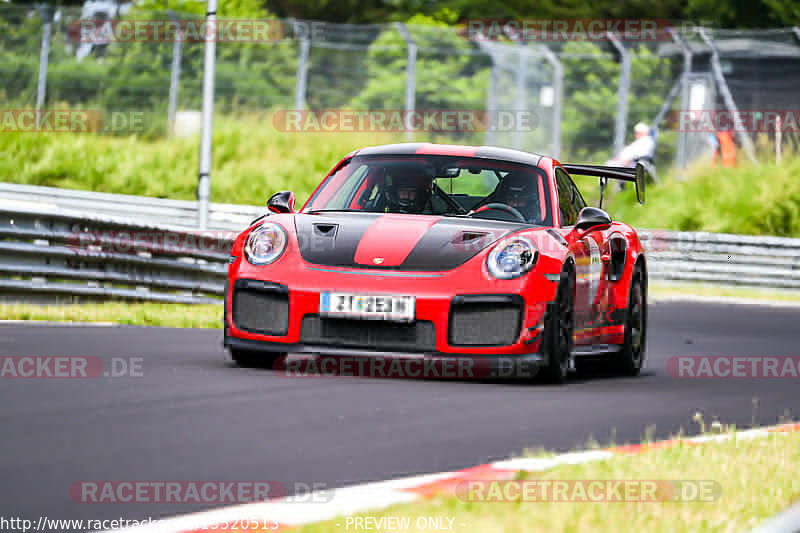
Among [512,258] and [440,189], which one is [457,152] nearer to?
[440,189]

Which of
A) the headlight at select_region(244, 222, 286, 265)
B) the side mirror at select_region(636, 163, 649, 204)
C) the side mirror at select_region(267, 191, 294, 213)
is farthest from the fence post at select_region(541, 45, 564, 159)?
the headlight at select_region(244, 222, 286, 265)

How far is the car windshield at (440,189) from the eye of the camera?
9.05 metres

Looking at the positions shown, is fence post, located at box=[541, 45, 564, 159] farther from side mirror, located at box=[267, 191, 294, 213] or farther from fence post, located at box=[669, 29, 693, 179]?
side mirror, located at box=[267, 191, 294, 213]

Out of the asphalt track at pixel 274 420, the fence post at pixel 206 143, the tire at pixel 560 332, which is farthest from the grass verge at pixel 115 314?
the fence post at pixel 206 143

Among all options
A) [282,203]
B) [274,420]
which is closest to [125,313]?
[282,203]

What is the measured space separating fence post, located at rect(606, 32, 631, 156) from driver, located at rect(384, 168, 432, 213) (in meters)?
18.4

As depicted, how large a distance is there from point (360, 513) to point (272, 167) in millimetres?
23519

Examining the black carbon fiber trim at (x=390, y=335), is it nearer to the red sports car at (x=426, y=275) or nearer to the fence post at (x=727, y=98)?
the red sports car at (x=426, y=275)

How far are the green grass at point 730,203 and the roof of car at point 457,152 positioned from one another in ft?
56.1

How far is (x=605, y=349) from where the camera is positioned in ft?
31.3

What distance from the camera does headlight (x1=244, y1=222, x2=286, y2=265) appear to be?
824 cm

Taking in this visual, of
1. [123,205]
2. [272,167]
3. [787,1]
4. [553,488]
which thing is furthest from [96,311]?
[787,1]

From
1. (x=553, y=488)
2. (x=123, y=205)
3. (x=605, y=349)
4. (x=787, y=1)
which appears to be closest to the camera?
(x=553, y=488)

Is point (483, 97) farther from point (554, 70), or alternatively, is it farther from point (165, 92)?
point (165, 92)
